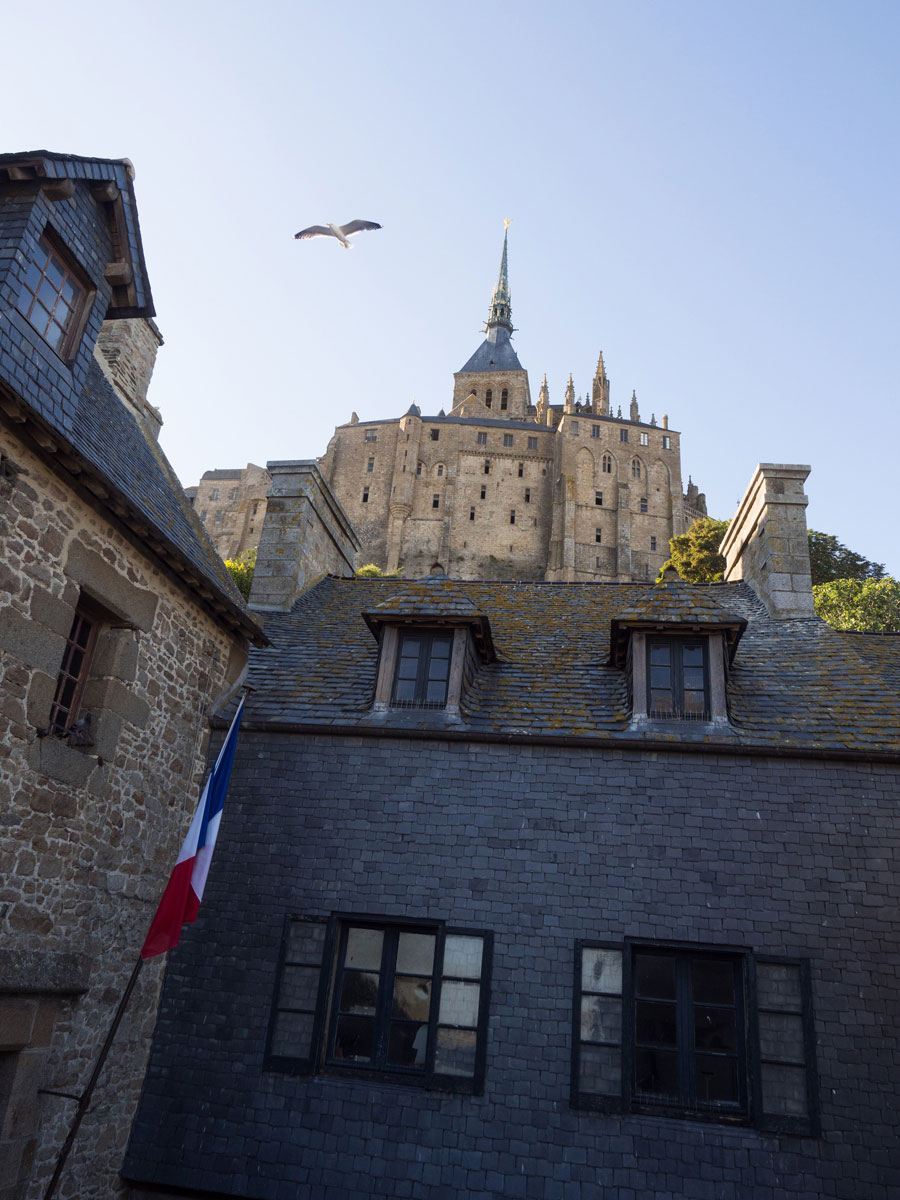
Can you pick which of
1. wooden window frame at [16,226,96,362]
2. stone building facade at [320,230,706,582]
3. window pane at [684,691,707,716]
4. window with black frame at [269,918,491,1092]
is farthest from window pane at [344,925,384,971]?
stone building facade at [320,230,706,582]

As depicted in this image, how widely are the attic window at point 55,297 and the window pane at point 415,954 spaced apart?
650cm

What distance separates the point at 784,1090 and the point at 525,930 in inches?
101

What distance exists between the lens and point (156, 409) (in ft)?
43.7

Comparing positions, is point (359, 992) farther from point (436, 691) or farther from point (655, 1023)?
point (436, 691)

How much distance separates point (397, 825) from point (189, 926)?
236 cm

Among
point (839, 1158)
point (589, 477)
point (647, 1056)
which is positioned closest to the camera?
point (839, 1158)

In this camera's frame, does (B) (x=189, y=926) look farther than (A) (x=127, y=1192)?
Yes

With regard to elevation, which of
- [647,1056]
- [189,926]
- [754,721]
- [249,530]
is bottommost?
[647,1056]

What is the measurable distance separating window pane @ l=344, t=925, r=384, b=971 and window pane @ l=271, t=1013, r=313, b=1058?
645 millimetres

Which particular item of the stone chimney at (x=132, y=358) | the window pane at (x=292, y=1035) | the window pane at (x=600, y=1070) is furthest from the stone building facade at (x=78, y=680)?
the window pane at (x=600, y=1070)

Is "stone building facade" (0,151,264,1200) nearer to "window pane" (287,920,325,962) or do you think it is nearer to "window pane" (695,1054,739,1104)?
"window pane" (287,920,325,962)

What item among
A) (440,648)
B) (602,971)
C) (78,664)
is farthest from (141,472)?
(602,971)

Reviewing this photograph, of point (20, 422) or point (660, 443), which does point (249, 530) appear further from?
point (20, 422)

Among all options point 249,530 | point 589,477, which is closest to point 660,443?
Result: point 589,477
